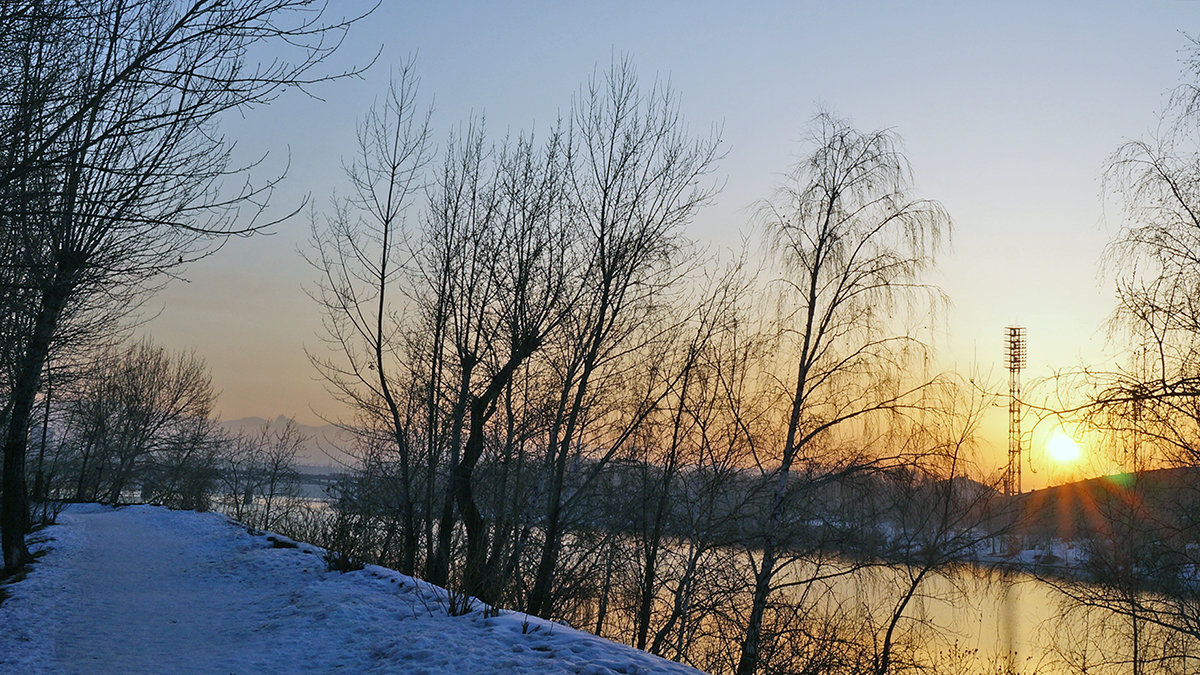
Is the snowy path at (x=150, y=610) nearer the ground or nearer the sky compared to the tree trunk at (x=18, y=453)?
nearer the ground

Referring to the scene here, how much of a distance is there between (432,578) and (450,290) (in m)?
5.00

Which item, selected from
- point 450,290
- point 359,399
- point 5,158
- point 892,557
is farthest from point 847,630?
point 5,158

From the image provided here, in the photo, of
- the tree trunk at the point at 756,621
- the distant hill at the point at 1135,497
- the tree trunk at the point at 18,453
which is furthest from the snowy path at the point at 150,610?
the distant hill at the point at 1135,497

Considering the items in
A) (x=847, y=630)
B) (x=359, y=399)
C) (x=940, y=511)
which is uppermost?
(x=359, y=399)

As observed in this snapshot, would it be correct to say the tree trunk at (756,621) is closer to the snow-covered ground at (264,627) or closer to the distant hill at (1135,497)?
the distant hill at (1135,497)

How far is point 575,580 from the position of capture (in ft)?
45.5

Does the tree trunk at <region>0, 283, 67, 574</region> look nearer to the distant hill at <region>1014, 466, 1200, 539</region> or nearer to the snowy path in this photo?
the snowy path

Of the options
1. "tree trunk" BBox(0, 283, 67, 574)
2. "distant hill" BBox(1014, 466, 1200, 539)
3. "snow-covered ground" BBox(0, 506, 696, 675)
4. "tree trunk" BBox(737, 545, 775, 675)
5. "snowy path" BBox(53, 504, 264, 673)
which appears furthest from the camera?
"tree trunk" BBox(737, 545, 775, 675)

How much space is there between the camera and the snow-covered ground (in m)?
6.76

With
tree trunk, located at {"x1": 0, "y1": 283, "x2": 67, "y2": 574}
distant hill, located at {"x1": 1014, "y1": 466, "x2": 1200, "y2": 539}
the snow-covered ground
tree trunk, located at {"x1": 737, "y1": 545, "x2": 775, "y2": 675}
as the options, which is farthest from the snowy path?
distant hill, located at {"x1": 1014, "y1": 466, "x2": 1200, "y2": 539}

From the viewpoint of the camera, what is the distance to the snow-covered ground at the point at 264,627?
22.2 ft

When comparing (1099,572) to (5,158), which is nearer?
(5,158)

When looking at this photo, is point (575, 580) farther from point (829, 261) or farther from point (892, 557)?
point (829, 261)

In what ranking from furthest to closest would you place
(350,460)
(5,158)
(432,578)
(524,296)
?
(350,460) → (524,296) → (432,578) → (5,158)
